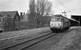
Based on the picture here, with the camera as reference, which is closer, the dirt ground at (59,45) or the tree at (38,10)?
the dirt ground at (59,45)

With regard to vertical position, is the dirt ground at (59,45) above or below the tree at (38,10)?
below

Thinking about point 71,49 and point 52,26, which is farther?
point 52,26

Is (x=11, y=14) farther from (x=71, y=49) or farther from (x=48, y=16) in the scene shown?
(x=71, y=49)

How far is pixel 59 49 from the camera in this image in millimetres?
8953

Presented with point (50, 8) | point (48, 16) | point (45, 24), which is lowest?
point (45, 24)

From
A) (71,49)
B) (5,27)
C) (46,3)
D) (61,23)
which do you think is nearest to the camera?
(71,49)

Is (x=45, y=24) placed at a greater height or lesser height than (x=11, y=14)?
lesser

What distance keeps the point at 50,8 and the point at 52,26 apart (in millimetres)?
34338

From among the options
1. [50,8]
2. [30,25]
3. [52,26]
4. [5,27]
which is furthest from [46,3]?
[52,26]

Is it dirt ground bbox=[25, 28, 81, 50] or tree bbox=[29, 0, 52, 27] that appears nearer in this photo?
dirt ground bbox=[25, 28, 81, 50]

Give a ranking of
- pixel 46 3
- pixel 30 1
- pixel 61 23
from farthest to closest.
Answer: pixel 46 3
pixel 30 1
pixel 61 23

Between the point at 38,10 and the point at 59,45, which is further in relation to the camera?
the point at 38,10

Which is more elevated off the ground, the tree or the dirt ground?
the tree

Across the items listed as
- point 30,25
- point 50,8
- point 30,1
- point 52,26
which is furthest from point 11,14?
point 52,26
